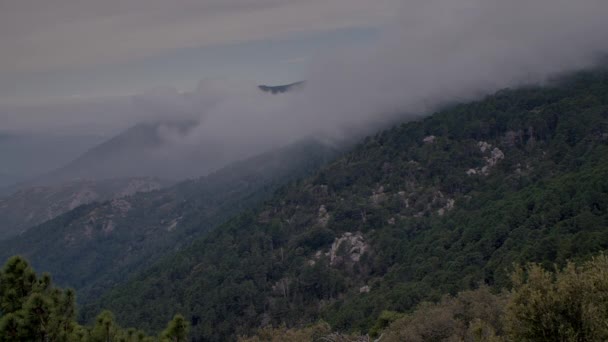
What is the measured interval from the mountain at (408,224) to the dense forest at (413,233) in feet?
1.05

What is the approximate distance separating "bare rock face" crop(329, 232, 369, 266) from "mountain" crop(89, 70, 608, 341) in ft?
0.95

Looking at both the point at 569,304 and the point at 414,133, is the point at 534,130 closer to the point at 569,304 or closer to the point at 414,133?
the point at 414,133

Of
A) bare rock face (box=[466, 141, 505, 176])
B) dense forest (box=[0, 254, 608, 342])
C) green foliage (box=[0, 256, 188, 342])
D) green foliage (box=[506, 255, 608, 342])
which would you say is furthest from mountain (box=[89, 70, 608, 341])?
green foliage (box=[0, 256, 188, 342])

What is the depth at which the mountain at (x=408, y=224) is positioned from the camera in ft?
235

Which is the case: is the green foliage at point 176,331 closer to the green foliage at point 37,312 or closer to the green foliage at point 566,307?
the green foliage at point 37,312

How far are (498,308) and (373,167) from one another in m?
89.3

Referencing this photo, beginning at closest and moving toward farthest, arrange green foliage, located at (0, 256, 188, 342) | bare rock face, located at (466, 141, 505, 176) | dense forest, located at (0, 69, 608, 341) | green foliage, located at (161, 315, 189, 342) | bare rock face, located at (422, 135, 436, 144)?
green foliage, located at (0, 256, 188, 342)
green foliage, located at (161, 315, 189, 342)
dense forest, located at (0, 69, 608, 341)
bare rock face, located at (466, 141, 505, 176)
bare rock face, located at (422, 135, 436, 144)

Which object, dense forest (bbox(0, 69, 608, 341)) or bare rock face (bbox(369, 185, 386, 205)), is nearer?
dense forest (bbox(0, 69, 608, 341))

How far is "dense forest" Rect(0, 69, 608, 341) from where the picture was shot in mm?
62062

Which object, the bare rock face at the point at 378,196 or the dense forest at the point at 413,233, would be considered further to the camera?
the bare rock face at the point at 378,196

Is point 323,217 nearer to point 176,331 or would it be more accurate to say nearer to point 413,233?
point 413,233

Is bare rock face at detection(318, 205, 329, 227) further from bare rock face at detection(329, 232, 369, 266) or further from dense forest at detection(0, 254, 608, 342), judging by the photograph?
dense forest at detection(0, 254, 608, 342)

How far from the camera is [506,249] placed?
229 feet

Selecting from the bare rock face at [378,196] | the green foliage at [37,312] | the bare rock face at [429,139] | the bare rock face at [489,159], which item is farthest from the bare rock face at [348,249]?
the green foliage at [37,312]
